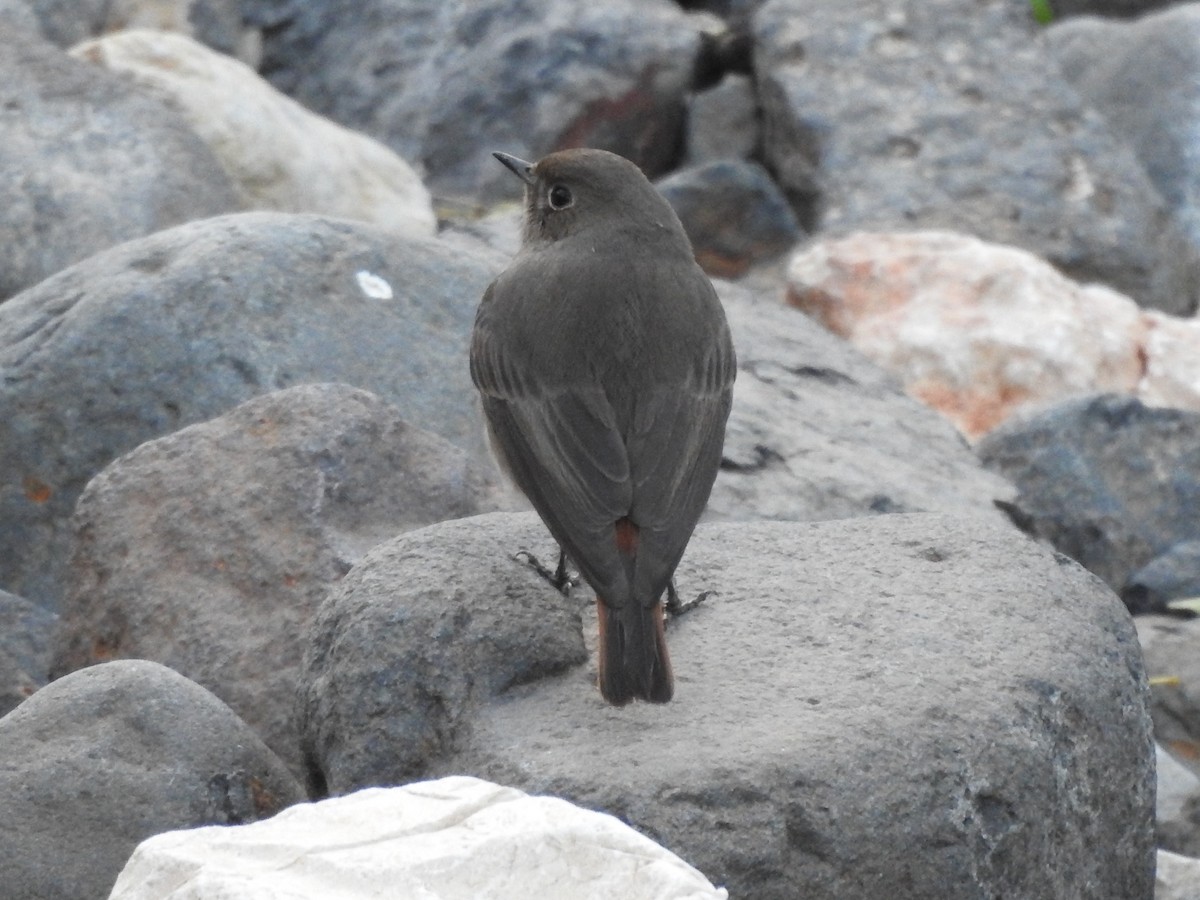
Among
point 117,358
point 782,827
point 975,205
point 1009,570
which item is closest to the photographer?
point 782,827

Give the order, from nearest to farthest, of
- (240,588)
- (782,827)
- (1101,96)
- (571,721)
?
1. (782,827)
2. (571,721)
3. (240,588)
4. (1101,96)

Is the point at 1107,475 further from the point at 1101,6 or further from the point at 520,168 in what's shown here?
the point at 1101,6

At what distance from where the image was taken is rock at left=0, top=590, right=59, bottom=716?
5977 millimetres

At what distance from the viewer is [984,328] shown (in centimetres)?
890

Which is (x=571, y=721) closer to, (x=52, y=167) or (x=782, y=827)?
(x=782, y=827)

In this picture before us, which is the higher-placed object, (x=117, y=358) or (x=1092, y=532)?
(x=117, y=358)

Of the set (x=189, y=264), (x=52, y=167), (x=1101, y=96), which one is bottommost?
(x=1101, y=96)

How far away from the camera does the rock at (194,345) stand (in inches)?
254

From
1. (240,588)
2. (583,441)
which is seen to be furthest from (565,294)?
(240,588)

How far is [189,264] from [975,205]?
5.14 meters

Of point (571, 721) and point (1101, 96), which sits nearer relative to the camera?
point (571, 721)

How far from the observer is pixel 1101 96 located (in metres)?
12.1

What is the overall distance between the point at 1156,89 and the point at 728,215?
294 cm

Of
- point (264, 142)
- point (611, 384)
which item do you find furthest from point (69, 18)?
point (611, 384)
